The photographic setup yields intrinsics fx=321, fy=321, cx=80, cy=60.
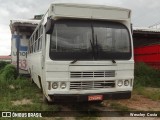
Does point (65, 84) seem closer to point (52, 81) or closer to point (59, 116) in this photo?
point (52, 81)

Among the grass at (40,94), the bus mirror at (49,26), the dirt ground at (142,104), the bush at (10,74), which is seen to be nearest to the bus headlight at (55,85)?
the grass at (40,94)

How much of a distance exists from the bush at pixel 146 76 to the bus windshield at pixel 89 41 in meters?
6.84

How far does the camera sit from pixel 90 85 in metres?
8.45

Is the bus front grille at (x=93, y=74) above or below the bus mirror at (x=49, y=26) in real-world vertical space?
below

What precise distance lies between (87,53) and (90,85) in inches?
33.3

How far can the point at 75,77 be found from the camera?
8.34 metres

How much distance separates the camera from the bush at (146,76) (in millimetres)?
16078

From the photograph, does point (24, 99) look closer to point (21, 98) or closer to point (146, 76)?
point (21, 98)

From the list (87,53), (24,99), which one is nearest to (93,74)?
(87,53)

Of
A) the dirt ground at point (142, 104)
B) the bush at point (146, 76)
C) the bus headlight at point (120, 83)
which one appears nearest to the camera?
the bus headlight at point (120, 83)

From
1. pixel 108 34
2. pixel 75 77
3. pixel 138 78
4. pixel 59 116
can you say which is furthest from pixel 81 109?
pixel 138 78

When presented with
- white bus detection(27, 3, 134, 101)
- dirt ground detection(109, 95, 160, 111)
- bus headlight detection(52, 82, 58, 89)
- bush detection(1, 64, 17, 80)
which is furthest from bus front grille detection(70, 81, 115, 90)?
bush detection(1, 64, 17, 80)

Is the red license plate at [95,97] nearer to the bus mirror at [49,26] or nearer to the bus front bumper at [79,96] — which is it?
the bus front bumper at [79,96]

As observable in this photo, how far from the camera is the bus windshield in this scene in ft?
27.3
